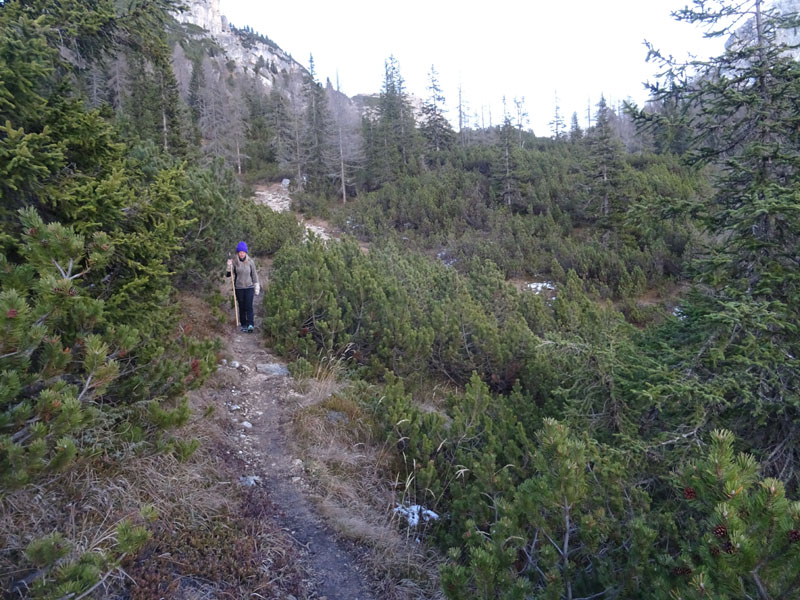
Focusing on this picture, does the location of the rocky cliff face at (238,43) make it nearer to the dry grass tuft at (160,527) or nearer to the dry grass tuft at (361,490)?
the dry grass tuft at (361,490)

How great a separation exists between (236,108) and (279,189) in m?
11.4

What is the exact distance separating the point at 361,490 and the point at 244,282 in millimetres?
4626

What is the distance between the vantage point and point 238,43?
307 ft

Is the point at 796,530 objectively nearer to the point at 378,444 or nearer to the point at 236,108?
the point at 378,444

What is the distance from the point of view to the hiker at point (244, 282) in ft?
26.4

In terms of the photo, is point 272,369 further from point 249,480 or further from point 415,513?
point 415,513

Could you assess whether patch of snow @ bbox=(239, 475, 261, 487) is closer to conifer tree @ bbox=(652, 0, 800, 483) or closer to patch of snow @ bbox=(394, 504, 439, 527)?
patch of snow @ bbox=(394, 504, 439, 527)

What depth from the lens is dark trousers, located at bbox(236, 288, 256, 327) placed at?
817 cm

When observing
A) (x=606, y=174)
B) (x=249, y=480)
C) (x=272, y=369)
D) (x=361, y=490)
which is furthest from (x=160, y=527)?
(x=606, y=174)

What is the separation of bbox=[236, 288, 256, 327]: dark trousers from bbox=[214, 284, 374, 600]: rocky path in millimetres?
825

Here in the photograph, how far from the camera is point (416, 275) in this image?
10.9m

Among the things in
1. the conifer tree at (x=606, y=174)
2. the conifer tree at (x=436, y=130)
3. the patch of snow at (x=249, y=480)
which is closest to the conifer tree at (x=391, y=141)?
the conifer tree at (x=436, y=130)

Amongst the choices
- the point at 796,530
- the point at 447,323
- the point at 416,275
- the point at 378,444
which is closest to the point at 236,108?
the point at 416,275

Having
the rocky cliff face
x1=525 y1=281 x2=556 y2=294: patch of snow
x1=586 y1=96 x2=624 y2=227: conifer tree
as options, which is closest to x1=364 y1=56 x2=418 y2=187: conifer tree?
x1=586 y1=96 x2=624 y2=227: conifer tree
